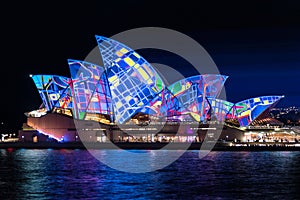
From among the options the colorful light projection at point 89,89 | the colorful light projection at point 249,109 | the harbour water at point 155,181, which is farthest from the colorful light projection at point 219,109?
the harbour water at point 155,181

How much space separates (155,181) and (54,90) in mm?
45421

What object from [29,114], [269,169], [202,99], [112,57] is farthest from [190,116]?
[269,169]

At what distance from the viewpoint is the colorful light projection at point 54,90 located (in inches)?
3024

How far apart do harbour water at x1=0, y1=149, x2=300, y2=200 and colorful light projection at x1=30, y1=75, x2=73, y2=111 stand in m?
31.9

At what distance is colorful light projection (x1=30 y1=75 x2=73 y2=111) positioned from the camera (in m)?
76.8

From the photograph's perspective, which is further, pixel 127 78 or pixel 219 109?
pixel 219 109

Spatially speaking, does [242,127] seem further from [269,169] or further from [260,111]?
[269,169]

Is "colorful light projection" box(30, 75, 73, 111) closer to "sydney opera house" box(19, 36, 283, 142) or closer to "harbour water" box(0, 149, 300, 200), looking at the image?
"sydney opera house" box(19, 36, 283, 142)

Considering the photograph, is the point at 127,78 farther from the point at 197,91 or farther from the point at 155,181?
the point at 155,181

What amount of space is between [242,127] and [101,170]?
4250 cm

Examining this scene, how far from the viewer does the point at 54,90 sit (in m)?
77.9

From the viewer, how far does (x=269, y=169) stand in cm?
4131

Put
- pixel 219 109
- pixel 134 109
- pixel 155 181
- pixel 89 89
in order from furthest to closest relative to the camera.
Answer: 1. pixel 219 109
2. pixel 89 89
3. pixel 134 109
4. pixel 155 181

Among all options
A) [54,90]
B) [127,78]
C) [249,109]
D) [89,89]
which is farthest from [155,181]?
[249,109]
